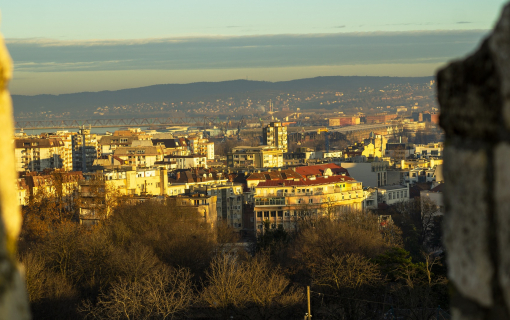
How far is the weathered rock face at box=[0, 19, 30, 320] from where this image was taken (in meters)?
2.02

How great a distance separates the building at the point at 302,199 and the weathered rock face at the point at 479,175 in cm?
5199

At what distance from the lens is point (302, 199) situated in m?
59.3

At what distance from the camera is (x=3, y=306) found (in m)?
1.99

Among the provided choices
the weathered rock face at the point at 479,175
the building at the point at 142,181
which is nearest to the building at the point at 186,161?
the building at the point at 142,181

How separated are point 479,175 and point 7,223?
4.16 feet

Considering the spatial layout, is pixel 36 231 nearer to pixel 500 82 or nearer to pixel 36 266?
pixel 36 266

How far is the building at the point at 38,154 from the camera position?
114 m

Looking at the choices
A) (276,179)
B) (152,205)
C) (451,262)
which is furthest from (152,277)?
(276,179)

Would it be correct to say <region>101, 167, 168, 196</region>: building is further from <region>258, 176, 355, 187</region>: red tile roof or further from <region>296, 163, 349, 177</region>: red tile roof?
<region>258, 176, 355, 187</region>: red tile roof

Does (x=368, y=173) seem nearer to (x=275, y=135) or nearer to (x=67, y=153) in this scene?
(x=67, y=153)

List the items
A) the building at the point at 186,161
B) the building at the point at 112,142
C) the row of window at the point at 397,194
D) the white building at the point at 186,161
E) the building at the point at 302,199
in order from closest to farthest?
the building at the point at 302,199, the row of window at the point at 397,194, the building at the point at 186,161, the white building at the point at 186,161, the building at the point at 112,142

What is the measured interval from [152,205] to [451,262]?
46.9 m

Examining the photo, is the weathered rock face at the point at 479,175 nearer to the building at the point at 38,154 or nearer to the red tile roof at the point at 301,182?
the red tile roof at the point at 301,182

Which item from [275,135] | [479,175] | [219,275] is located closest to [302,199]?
[219,275]
